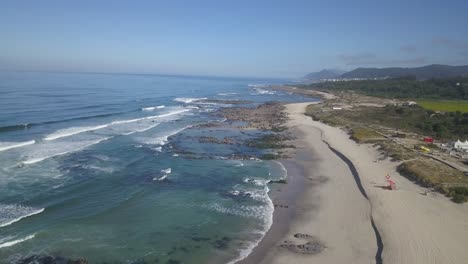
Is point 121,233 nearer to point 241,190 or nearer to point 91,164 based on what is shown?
point 241,190

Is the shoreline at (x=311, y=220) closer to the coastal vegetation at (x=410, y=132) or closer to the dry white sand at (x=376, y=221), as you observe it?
the dry white sand at (x=376, y=221)

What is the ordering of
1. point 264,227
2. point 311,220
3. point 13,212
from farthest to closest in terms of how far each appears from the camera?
point 311,220 < point 13,212 < point 264,227

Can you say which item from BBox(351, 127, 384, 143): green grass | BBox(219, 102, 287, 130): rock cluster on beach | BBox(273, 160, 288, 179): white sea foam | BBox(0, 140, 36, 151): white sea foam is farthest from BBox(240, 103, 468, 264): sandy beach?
BBox(0, 140, 36, 151): white sea foam

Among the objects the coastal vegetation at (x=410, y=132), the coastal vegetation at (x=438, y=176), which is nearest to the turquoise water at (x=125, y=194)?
the coastal vegetation at (x=438, y=176)

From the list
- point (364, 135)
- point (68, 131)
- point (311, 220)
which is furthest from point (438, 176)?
point (68, 131)

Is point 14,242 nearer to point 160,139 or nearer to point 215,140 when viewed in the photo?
point 160,139

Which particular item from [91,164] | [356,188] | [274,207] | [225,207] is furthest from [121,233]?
[356,188]

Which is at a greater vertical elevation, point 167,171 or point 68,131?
point 68,131
